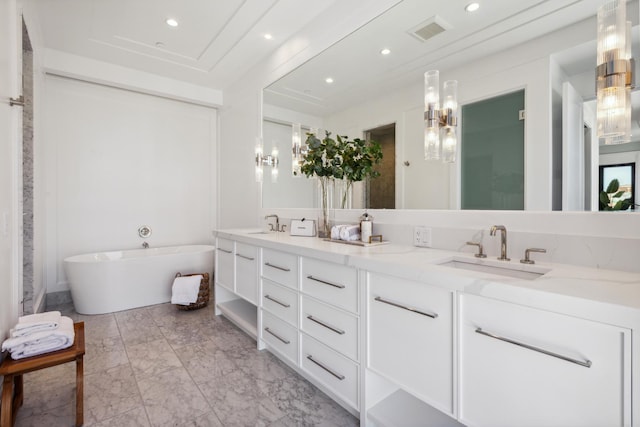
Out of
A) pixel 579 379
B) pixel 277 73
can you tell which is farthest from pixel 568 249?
pixel 277 73

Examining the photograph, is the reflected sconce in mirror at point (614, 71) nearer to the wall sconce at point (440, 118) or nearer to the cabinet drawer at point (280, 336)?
the wall sconce at point (440, 118)

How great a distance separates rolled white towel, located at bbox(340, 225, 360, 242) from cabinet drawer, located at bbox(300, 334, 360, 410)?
2.27ft

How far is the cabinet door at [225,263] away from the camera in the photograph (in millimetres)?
2678

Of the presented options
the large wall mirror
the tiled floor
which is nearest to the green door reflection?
the large wall mirror

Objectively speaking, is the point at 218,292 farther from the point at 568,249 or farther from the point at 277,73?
the point at 568,249

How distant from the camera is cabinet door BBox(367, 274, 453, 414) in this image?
1.14m

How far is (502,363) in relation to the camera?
39.2 inches

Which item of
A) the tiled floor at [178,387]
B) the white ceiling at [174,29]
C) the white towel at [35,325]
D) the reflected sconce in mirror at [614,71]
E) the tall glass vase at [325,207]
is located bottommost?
the tiled floor at [178,387]

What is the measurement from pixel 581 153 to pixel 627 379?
3.07 feet

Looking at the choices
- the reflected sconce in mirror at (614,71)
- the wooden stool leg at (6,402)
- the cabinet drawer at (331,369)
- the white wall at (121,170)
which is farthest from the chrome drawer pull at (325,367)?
the white wall at (121,170)

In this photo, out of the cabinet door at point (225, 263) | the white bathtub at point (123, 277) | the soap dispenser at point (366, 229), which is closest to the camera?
the soap dispenser at point (366, 229)

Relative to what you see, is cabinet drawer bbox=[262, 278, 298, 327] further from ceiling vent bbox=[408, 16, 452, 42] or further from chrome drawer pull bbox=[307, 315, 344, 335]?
ceiling vent bbox=[408, 16, 452, 42]

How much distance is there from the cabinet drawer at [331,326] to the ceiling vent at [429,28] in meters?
1.67

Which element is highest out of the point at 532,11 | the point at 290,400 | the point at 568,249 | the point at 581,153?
the point at 532,11
